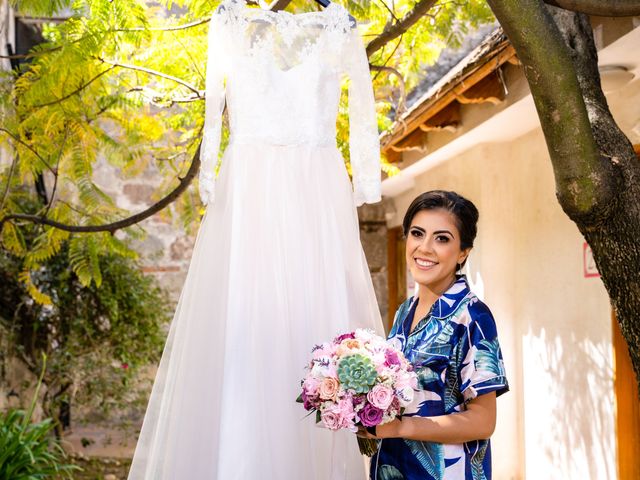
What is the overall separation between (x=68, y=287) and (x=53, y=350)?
0.54 meters

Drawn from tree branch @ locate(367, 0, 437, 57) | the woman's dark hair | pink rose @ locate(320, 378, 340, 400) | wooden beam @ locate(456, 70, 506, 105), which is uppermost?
wooden beam @ locate(456, 70, 506, 105)

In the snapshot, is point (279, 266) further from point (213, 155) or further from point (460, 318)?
point (460, 318)

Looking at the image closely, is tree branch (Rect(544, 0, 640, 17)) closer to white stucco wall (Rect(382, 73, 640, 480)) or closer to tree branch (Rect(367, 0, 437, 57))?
tree branch (Rect(367, 0, 437, 57))

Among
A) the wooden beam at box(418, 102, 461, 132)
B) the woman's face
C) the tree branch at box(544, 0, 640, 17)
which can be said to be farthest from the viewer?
the wooden beam at box(418, 102, 461, 132)

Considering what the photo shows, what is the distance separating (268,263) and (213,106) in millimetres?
560

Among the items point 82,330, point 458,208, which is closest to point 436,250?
point 458,208

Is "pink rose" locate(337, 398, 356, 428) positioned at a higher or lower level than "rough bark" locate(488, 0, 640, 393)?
lower

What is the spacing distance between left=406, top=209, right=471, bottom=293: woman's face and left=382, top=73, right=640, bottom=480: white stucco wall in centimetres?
237

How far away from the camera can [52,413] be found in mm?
6789

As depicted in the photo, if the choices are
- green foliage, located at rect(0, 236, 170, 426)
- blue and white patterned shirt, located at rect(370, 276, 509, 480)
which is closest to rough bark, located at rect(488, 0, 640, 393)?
blue and white patterned shirt, located at rect(370, 276, 509, 480)

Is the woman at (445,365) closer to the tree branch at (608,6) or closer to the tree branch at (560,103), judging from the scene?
the tree branch at (560,103)

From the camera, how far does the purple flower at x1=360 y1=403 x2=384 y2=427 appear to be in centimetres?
190

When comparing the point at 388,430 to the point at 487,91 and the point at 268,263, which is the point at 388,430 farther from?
the point at 487,91

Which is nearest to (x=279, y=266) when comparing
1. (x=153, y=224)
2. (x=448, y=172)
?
(x=448, y=172)
